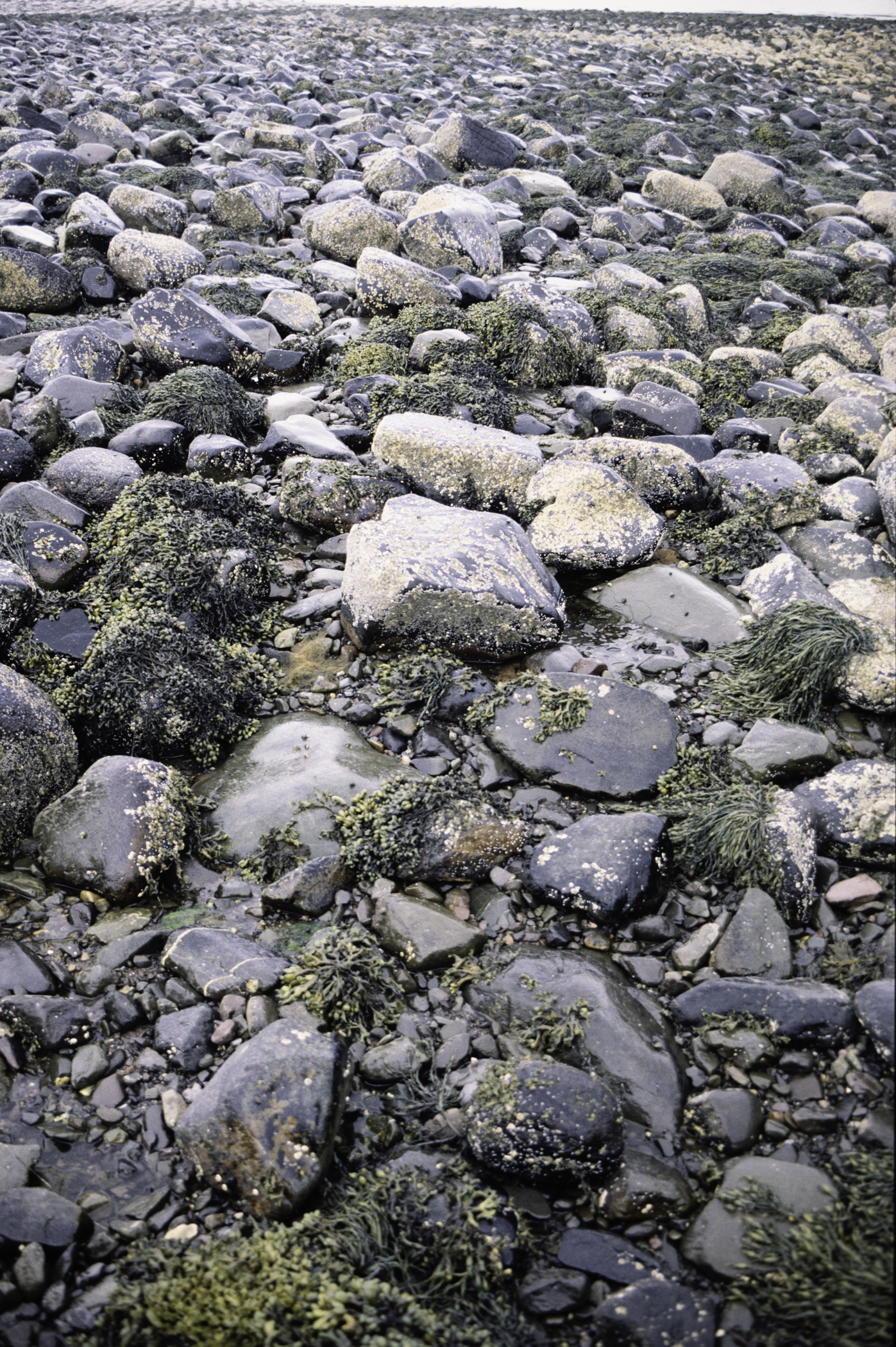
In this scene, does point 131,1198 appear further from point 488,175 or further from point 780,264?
point 488,175

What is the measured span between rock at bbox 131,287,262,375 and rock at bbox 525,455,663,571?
390 cm

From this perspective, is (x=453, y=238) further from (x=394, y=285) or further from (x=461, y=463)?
(x=461, y=463)

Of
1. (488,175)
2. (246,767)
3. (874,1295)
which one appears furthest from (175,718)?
(488,175)

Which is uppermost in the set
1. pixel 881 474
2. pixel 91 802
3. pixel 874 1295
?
pixel 881 474

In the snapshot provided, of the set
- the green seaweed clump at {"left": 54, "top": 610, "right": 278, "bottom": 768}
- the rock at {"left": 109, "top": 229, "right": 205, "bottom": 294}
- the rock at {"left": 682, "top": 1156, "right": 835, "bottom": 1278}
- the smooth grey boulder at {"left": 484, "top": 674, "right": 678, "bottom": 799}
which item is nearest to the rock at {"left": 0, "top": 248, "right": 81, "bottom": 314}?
the rock at {"left": 109, "top": 229, "right": 205, "bottom": 294}

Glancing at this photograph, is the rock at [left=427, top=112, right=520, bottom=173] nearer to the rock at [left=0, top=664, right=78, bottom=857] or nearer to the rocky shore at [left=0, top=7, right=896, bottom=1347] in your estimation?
the rocky shore at [left=0, top=7, right=896, bottom=1347]

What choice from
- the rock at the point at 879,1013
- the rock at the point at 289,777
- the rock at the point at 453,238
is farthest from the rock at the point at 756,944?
the rock at the point at 453,238

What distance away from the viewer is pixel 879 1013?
3238 millimetres

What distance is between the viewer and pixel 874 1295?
2539 millimetres

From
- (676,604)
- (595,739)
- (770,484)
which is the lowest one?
(595,739)

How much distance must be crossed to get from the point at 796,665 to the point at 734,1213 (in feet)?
9.84

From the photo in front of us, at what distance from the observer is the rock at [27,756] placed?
427 centimetres

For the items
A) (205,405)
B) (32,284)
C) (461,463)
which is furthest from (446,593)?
(32,284)

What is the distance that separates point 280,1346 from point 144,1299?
504 mm
